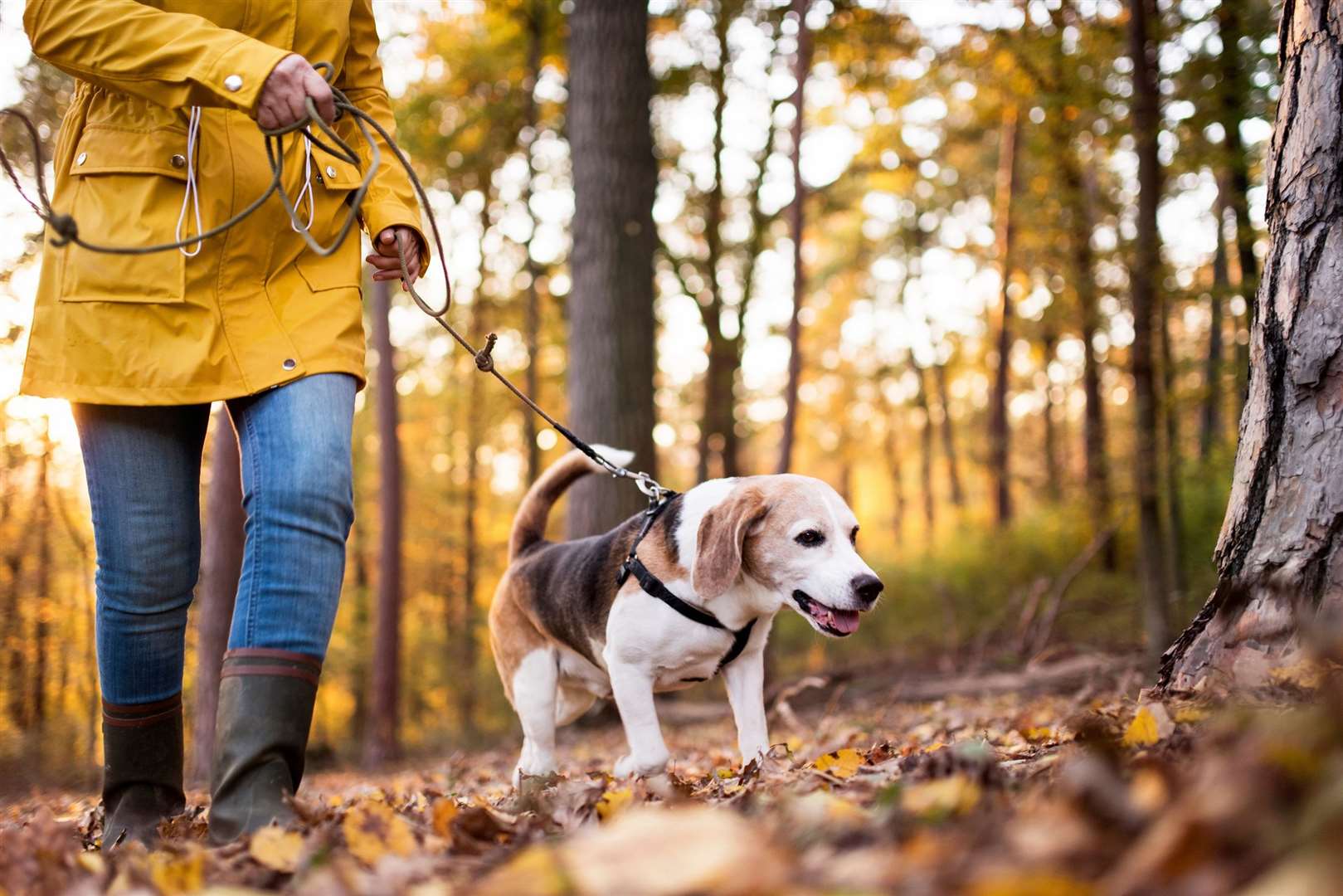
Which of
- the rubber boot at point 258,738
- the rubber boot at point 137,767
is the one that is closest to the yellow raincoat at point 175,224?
the rubber boot at point 258,738

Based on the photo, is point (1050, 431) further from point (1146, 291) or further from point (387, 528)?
point (387, 528)

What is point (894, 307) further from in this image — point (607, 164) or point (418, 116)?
point (607, 164)

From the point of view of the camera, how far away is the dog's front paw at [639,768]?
11.6ft

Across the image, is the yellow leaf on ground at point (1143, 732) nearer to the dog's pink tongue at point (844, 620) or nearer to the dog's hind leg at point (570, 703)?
the dog's pink tongue at point (844, 620)

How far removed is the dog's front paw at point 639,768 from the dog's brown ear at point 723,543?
0.59m

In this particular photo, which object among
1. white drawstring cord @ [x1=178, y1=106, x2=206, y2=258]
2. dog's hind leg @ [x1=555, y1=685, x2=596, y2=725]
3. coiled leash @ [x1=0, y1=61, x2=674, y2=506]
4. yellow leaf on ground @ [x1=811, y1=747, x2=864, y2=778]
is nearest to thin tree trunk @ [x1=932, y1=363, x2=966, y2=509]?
dog's hind leg @ [x1=555, y1=685, x2=596, y2=725]

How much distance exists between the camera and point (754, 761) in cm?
315

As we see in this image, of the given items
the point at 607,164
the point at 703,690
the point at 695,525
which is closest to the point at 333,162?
the point at 695,525

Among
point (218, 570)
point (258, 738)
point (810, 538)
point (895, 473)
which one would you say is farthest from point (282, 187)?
point (895, 473)

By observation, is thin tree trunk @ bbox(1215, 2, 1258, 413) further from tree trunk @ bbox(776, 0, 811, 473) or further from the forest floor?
the forest floor

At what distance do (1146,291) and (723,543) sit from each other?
5892 mm

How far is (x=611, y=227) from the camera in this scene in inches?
327

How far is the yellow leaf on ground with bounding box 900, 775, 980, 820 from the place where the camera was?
5.27ft

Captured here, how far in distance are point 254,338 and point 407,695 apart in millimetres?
23908
